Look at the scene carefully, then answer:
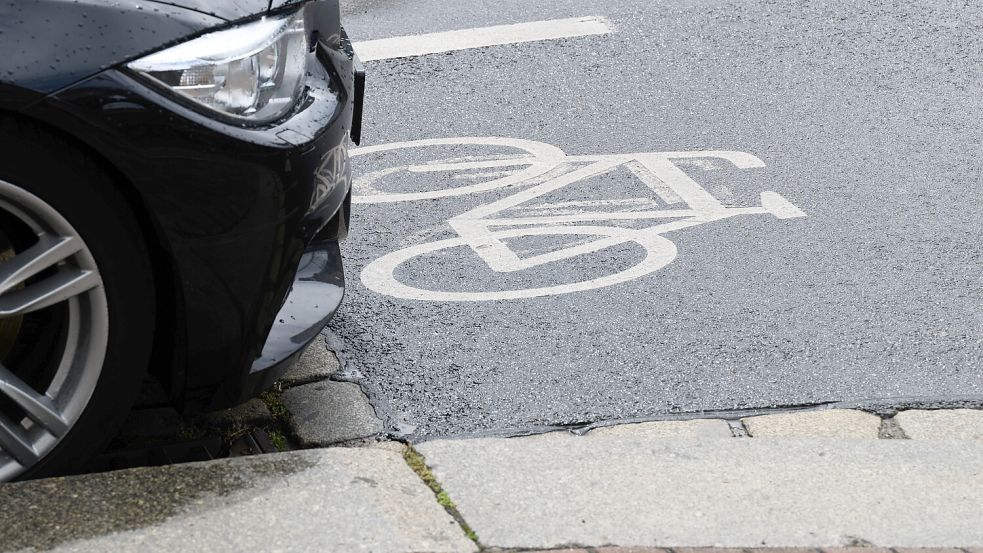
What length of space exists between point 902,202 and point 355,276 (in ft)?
7.36

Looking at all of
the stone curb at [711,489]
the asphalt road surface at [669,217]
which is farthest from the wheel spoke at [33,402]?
the asphalt road surface at [669,217]

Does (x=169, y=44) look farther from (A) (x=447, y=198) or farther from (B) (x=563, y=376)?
(A) (x=447, y=198)

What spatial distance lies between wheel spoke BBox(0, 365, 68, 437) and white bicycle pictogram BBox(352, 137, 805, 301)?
170 cm

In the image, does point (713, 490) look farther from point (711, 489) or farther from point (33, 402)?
point (33, 402)

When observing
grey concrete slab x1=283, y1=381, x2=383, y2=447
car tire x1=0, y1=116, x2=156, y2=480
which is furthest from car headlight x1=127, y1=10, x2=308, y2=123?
grey concrete slab x1=283, y1=381, x2=383, y2=447

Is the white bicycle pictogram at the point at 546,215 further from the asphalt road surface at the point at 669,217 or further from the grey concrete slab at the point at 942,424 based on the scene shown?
the grey concrete slab at the point at 942,424

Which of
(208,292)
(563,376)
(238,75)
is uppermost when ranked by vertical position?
(238,75)

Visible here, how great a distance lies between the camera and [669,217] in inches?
208

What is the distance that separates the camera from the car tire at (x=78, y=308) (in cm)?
292

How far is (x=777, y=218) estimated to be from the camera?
5312 mm

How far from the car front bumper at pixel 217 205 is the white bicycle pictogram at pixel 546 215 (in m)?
1.39

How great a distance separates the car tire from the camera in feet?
9.58

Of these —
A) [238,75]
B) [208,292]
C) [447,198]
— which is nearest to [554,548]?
[208,292]

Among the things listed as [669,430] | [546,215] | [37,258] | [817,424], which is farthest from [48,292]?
[546,215]
